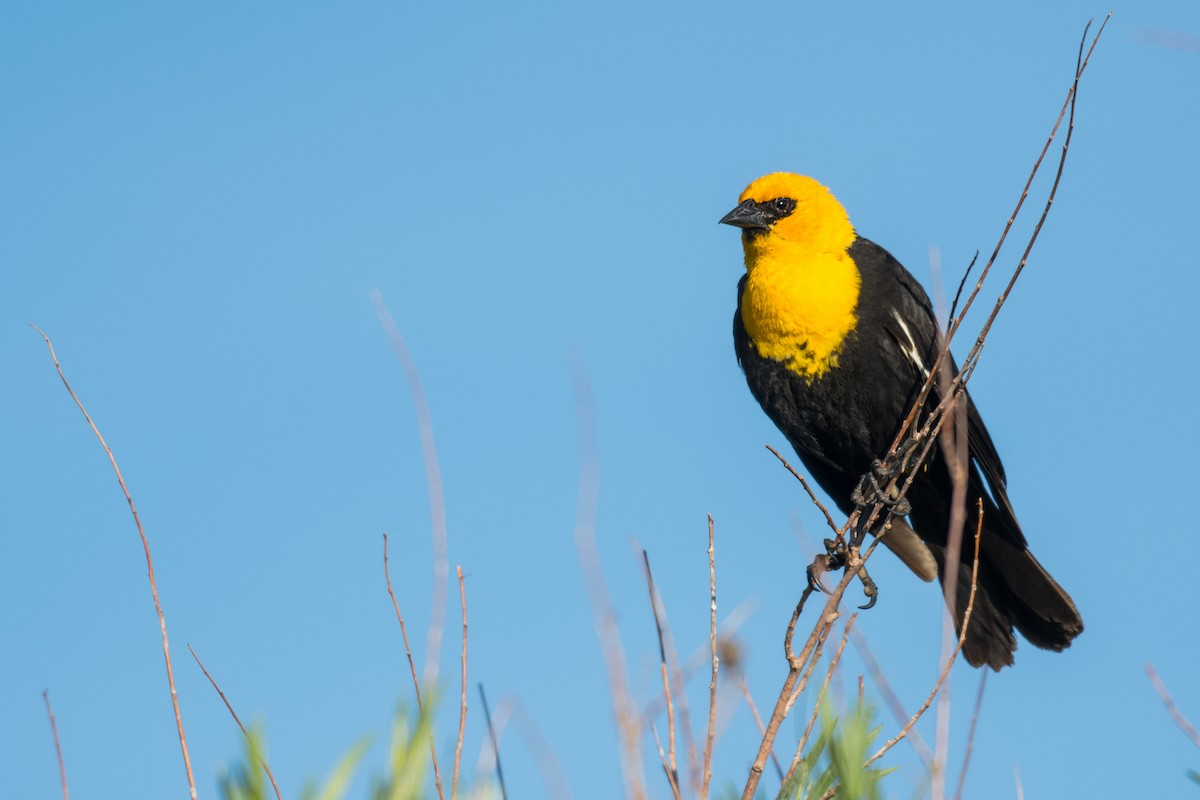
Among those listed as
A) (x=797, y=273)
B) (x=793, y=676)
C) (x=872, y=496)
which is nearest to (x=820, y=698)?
(x=793, y=676)

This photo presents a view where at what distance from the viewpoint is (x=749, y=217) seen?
4.19m

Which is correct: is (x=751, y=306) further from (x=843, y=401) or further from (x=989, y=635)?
(x=989, y=635)

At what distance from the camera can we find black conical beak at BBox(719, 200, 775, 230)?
13.7 feet

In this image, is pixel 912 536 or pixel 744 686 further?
pixel 912 536

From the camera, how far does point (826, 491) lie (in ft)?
14.1

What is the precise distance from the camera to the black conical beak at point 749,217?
416cm

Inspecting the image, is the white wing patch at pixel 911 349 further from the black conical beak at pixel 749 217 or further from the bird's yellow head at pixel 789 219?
the black conical beak at pixel 749 217

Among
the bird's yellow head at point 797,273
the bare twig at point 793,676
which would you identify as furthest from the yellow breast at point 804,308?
the bare twig at point 793,676

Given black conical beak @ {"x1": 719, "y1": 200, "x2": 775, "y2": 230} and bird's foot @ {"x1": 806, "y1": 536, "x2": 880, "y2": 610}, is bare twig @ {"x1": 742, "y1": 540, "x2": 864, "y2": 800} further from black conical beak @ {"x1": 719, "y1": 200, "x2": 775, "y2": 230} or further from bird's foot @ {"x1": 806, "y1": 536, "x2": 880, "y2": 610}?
black conical beak @ {"x1": 719, "y1": 200, "x2": 775, "y2": 230}

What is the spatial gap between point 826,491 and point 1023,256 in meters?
2.18

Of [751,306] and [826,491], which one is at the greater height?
[751,306]

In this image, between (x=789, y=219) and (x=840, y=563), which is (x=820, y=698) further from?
(x=789, y=219)

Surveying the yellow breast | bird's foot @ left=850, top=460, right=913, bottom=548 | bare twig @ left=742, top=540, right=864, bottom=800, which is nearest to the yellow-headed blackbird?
the yellow breast

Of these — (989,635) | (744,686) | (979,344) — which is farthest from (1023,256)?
(989,635)
